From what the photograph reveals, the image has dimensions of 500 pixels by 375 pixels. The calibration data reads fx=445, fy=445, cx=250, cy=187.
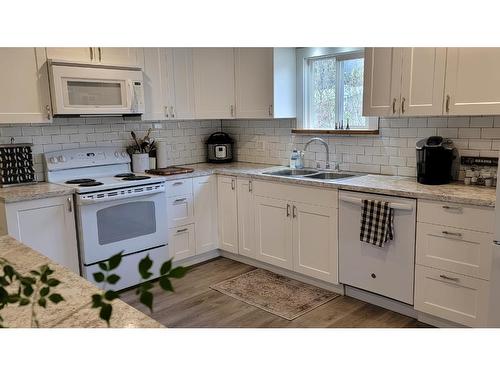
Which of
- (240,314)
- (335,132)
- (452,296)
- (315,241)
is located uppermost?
Answer: (335,132)

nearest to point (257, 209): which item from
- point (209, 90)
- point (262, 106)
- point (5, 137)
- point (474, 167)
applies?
point (262, 106)

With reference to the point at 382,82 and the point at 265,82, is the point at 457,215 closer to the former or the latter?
the point at 382,82

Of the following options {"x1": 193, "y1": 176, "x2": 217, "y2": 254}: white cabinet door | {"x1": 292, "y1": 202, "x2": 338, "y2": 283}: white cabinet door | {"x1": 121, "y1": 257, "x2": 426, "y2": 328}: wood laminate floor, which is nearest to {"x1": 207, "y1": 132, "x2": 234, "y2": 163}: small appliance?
{"x1": 193, "y1": 176, "x2": 217, "y2": 254}: white cabinet door

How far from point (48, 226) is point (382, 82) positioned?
8.70 feet

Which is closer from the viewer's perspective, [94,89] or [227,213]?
[94,89]

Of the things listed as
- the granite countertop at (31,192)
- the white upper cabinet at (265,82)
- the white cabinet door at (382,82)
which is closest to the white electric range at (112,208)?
the granite countertop at (31,192)

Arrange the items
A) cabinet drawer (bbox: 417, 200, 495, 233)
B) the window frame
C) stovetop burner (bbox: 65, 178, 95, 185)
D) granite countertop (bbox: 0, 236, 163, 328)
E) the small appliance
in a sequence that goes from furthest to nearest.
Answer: the small appliance, the window frame, stovetop burner (bbox: 65, 178, 95, 185), cabinet drawer (bbox: 417, 200, 495, 233), granite countertop (bbox: 0, 236, 163, 328)

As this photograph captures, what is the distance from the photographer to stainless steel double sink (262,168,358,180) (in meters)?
3.88

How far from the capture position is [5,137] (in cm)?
352

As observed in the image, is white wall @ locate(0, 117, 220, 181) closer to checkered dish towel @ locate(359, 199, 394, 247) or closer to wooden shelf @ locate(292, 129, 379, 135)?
wooden shelf @ locate(292, 129, 379, 135)

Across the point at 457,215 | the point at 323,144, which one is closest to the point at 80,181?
the point at 323,144

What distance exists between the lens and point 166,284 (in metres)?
0.63

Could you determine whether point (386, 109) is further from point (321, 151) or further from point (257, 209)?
point (257, 209)

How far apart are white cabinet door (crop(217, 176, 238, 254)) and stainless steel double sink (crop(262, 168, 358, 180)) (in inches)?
17.3
